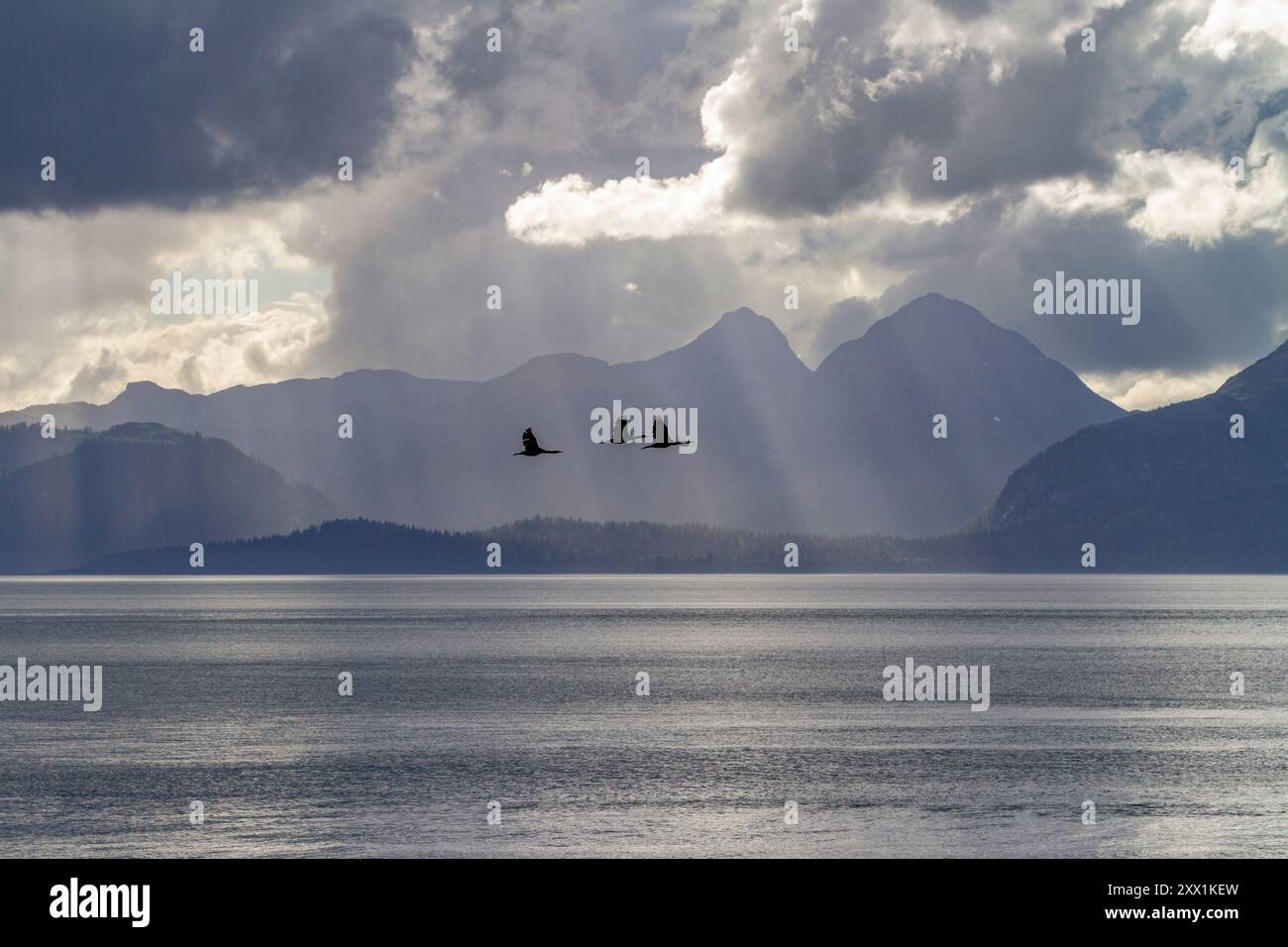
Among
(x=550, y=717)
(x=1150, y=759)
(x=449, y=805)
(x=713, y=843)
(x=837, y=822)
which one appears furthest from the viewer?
(x=550, y=717)

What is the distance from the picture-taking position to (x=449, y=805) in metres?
86.3

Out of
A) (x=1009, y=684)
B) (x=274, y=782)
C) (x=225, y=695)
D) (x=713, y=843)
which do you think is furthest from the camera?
→ (x=1009, y=684)

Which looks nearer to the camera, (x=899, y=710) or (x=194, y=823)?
(x=194, y=823)

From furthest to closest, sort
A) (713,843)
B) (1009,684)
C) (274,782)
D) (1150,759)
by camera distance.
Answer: (1009,684) → (1150,759) → (274,782) → (713,843)

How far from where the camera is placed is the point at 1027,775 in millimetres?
99312

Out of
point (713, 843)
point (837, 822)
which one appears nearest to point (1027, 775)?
point (837, 822)

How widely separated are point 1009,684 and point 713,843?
10432 cm
